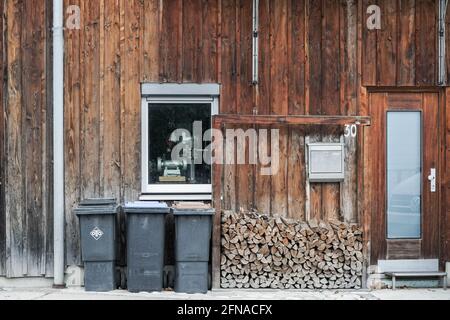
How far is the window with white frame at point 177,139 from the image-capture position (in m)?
8.98

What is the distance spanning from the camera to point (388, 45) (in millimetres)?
9133

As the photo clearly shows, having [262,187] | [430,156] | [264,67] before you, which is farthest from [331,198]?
[264,67]

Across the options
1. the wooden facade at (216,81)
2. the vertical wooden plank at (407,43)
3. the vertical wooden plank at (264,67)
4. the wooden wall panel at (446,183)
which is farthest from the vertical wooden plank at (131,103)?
the wooden wall panel at (446,183)

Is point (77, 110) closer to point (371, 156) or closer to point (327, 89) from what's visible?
point (327, 89)

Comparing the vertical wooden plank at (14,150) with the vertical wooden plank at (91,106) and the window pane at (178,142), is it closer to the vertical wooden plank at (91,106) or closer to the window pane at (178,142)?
the vertical wooden plank at (91,106)

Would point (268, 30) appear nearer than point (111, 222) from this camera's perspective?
No

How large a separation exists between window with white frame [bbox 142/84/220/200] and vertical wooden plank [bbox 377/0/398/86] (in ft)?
7.63

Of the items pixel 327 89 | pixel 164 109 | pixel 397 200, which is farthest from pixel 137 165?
pixel 397 200

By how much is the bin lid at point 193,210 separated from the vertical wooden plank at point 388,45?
2.99 meters

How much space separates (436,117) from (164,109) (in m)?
3.85

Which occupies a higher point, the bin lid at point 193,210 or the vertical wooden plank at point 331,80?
the vertical wooden plank at point 331,80

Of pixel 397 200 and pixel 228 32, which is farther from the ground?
pixel 228 32

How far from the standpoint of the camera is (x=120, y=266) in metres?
8.77

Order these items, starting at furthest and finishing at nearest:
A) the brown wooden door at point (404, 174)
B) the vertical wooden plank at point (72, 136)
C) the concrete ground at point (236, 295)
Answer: the brown wooden door at point (404, 174) < the vertical wooden plank at point (72, 136) < the concrete ground at point (236, 295)
